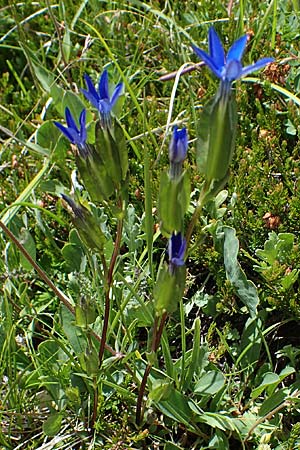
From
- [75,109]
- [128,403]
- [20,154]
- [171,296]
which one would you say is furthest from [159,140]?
[171,296]

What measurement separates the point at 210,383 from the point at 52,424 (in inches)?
15.6

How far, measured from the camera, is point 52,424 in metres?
1.62

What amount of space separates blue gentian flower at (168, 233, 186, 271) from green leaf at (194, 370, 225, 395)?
0.51 m

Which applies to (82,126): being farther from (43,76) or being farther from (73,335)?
(43,76)

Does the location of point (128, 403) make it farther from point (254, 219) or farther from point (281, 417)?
point (254, 219)

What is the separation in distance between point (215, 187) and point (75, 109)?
3.40 ft

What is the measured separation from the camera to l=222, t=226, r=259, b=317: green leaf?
172 centimetres

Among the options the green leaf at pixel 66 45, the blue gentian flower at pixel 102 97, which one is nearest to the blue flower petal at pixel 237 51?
the blue gentian flower at pixel 102 97

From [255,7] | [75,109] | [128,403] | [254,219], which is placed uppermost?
[255,7]

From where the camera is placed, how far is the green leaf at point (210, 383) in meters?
1.59

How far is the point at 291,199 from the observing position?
6.14 ft

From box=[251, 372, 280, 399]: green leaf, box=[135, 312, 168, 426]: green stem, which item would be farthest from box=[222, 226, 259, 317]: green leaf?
box=[135, 312, 168, 426]: green stem

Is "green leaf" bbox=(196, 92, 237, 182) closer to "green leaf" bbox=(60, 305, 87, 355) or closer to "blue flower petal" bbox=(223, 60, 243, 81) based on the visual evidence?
"blue flower petal" bbox=(223, 60, 243, 81)

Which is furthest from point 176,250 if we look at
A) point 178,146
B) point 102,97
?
point 102,97
